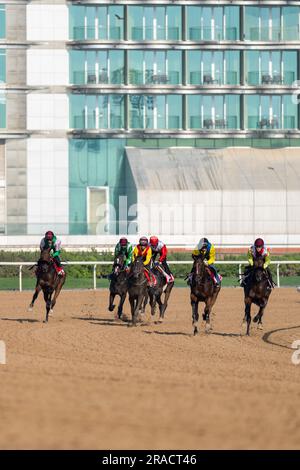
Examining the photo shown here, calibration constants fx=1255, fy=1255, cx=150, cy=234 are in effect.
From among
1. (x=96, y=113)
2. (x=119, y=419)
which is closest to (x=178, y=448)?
(x=119, y=419)

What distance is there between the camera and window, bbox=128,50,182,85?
6003cm

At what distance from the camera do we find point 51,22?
6009cm

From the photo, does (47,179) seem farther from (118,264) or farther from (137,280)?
(137,280)

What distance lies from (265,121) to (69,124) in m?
9.68

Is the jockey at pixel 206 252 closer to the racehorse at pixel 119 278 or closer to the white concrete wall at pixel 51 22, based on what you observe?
the racehorse at pixel 119 278

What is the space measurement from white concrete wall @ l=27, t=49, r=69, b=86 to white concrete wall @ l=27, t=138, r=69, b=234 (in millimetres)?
2818

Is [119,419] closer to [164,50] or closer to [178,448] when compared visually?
[178,448]

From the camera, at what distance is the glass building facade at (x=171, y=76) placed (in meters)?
60.0

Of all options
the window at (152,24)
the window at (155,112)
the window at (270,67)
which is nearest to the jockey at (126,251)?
the window at (155,112)

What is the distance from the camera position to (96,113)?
6028 cm

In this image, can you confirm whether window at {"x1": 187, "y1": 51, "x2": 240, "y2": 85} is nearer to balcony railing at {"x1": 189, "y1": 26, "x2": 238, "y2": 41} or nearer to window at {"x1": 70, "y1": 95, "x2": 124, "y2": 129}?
balcony railing at {"x1": 189, "y1": 26, "x2": 238, "y2": 41}

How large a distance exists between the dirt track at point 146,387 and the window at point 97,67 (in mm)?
36810

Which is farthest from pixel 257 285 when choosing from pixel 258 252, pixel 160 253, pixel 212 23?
pixel 212 23

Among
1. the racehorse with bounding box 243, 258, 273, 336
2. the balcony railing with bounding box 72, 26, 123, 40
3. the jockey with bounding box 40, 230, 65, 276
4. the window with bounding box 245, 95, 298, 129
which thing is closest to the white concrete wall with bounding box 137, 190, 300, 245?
the window with bounding box 245, 95, 298, 129
